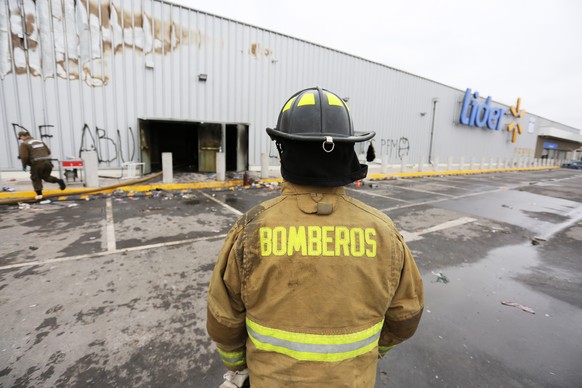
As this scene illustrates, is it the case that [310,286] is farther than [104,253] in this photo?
No

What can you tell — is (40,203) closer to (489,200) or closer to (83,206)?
(83,206)

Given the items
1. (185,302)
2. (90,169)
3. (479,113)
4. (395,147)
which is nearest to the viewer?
(185,302)

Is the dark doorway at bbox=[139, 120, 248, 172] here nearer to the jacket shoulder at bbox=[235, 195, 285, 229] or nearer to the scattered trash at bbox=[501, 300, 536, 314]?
the scattered trash at bbox=[501, 300, 536, 314]

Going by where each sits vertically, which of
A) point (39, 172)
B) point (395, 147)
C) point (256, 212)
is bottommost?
point (39, 172)

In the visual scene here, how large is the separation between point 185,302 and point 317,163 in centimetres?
277

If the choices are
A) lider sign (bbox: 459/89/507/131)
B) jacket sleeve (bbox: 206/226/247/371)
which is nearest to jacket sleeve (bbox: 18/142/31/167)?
jacket sleeve (bbox: 206/226/247/371)

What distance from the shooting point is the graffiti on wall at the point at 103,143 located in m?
10.1

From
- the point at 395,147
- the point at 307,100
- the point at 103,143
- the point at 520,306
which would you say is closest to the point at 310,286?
the point at 307,100

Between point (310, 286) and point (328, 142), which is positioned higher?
point (328, 142)

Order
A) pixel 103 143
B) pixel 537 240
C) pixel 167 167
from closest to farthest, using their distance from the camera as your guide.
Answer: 1. pixel 537 240
2. pixel 167 167
3. pixel 103 143

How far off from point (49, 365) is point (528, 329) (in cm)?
444

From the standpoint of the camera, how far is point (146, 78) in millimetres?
11398

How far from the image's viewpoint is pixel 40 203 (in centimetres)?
726

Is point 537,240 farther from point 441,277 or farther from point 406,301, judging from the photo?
point 406,301
